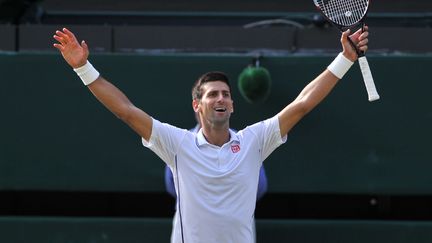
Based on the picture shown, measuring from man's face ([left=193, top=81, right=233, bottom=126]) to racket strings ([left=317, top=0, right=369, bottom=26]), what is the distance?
70cm

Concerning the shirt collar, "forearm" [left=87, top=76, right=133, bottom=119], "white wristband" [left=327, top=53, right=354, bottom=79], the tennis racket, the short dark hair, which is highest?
the tennis racket

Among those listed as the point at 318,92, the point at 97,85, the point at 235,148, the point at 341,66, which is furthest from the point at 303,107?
Result: the point at 97,85

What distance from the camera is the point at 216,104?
4.11m

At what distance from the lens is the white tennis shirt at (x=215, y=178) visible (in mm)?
3986

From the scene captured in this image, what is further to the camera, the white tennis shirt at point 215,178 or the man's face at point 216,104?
the man's face at point 216,104

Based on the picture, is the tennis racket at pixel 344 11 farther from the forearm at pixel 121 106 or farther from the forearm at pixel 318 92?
the forearm at pixel 121 106

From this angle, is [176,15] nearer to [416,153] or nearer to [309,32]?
[309,32]

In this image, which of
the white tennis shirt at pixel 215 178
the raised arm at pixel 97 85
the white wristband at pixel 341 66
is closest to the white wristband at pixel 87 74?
the raised arm at pixel 97 85

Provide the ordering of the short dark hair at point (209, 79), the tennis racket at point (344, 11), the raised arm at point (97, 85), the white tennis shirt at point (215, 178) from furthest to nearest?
the tennis racket at point (344, 11), the short dark hair at point (209, 79), the raised arm at point (97, 85), the white tennis shirt at point (215, 178)

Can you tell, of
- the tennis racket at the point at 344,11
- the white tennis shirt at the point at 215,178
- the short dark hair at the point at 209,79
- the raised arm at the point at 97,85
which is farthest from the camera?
the tennis racket at the point at 344,11

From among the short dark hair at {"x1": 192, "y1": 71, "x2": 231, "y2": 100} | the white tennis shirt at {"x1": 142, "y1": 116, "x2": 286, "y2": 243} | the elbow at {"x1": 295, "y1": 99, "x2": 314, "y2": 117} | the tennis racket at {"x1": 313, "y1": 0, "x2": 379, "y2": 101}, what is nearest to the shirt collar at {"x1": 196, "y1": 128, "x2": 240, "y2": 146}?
the white tennis shirt at {"x1": 142, "y1": 116, "x2": 286, "y2": 243}

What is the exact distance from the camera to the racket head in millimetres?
4383

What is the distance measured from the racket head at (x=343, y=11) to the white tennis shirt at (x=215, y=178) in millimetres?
623

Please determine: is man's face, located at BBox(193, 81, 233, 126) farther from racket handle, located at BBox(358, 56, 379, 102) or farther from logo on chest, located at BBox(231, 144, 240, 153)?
racket handle, located at BBox(358, 56, 379, 102)
